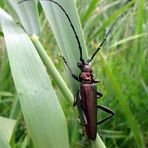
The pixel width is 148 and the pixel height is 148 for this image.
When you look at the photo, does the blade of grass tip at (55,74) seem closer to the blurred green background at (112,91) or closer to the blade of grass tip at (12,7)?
the blade of grass tip at (12,7)

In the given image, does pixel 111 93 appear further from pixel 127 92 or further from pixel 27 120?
pixel 27 120

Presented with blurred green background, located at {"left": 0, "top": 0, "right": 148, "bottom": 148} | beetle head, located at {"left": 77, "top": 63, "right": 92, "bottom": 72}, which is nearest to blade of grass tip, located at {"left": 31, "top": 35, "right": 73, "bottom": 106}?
beetle head, located at {"left": 77, "top": 63, "right": 92, "bottom": 72}

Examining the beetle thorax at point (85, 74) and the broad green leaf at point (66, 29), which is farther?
the beetle thorax at point (85, 74)

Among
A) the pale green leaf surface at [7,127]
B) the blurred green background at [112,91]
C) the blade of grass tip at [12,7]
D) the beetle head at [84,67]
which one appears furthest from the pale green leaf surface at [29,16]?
the blurred green background at [112,91]

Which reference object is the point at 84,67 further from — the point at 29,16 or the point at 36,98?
the point at 36,98

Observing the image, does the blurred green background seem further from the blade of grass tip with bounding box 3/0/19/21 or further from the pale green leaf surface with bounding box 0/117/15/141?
the blade of grass tip with bounding box 3/0/19/21

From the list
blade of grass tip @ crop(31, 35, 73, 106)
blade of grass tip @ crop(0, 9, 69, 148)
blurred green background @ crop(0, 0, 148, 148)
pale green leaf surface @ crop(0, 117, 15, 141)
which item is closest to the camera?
blade of grass tip @ crop(0, 9, 69, 148)
